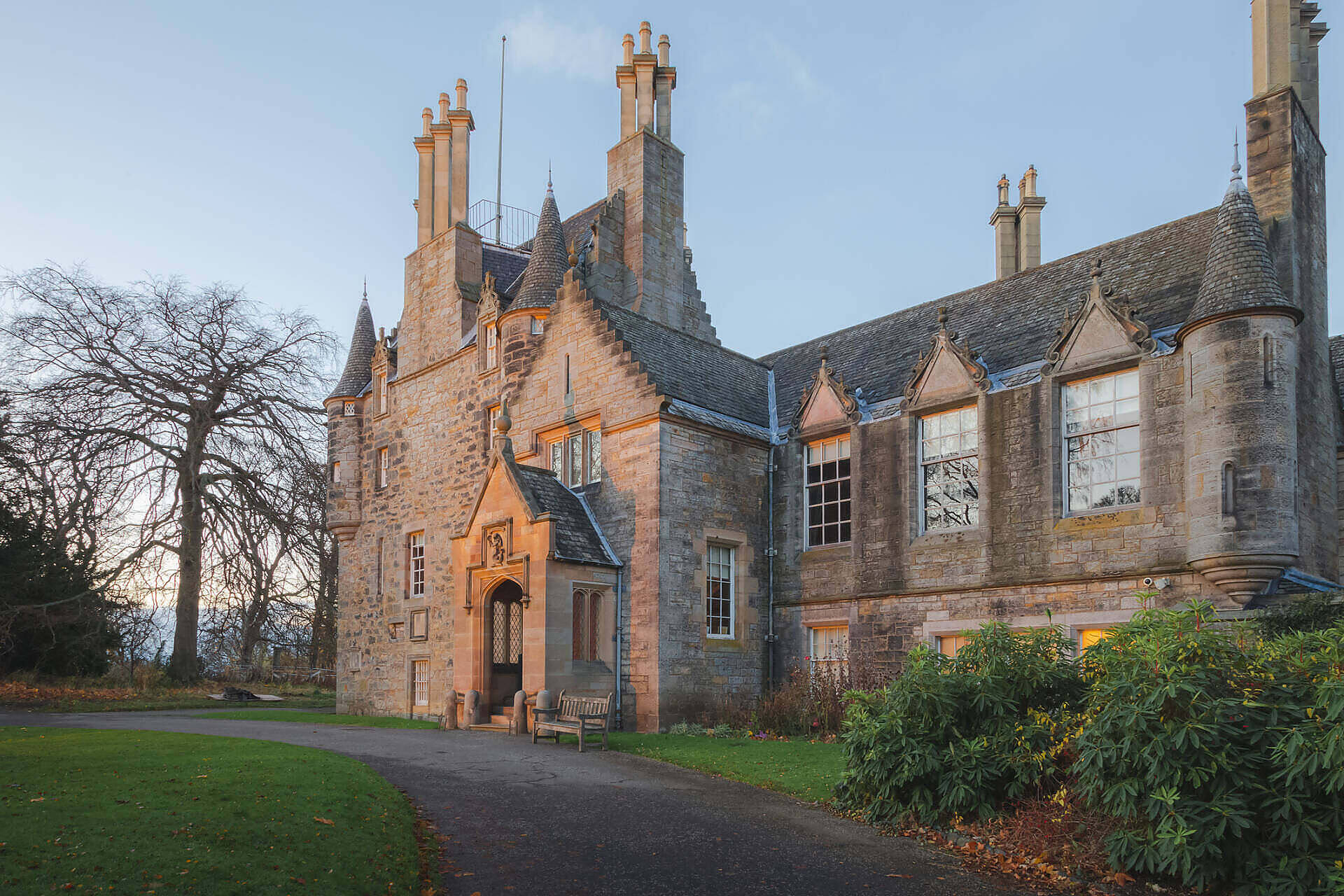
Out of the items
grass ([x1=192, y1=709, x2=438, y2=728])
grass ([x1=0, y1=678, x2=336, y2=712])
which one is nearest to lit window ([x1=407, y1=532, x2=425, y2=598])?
grass ([x1=192, y1=709, x2=438, y2=728])

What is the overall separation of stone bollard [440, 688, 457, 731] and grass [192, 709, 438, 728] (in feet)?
6.94

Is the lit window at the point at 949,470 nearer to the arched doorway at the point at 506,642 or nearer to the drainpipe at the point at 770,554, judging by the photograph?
the drainpipe at the point at 770,554

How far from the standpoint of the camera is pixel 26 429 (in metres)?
27.0

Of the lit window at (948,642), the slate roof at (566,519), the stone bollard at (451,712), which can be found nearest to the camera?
the lit window at (948,642)

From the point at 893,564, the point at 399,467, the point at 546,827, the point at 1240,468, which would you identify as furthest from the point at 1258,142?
the point at 399,467

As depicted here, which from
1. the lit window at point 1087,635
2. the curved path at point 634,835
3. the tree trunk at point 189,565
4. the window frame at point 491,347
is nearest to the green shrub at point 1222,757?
the curved path at point 634,835

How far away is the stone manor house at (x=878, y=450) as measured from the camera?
14.9m

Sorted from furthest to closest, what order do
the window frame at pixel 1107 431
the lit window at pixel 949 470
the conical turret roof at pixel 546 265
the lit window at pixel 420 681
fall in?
1. the lit window at pixel 420 681
2. the conical turret roof at pixel 546 265
3. the lit window at pixel 949 470
4. the window frame at pixel 1107 431

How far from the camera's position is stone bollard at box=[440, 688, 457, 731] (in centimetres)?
1925

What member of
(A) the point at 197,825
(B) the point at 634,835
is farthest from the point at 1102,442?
(A) the point at 197,825

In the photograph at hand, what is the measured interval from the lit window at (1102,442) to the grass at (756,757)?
6.22 m

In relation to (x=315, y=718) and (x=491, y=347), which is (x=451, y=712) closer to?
(x=315, y=718)

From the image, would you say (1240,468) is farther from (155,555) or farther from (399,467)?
(155,555)

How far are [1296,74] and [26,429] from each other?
32.1m
